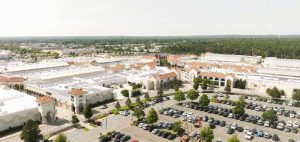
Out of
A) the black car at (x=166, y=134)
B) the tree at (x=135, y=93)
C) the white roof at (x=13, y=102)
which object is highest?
the white roof at (x=13, y=102)

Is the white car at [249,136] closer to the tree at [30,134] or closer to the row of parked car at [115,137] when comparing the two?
the row of parked car at [115,137]

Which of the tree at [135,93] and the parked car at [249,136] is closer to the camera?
the parked car at [249,136]

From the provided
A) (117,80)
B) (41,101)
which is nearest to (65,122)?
(41,101)

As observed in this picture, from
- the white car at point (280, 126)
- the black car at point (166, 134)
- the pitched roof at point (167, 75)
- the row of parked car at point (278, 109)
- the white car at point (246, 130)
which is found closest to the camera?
the black car at point (166, 134)

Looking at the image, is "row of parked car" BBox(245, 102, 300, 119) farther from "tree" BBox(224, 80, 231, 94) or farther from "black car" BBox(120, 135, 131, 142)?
"black car" BBox(120, 135, 131, 142)

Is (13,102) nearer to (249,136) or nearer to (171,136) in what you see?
(171,136)

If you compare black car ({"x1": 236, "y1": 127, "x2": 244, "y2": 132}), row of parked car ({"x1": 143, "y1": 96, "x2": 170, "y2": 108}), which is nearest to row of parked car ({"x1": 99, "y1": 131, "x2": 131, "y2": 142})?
row of parked car ({"x1": 143, "y1": 96, "x2": 170, "y2": 108})

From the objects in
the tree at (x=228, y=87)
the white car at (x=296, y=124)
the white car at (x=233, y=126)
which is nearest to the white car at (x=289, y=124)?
the white car at (x=296, y=124)
